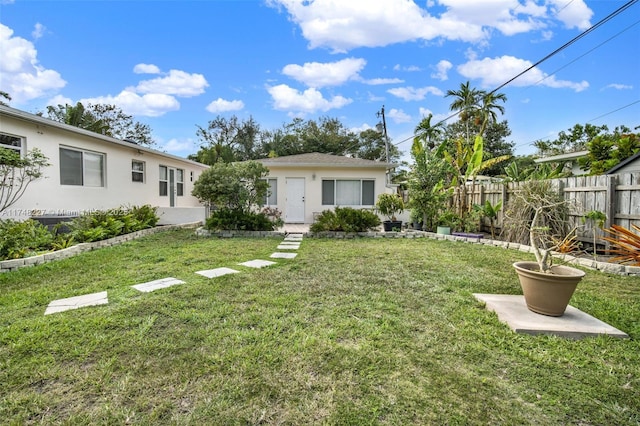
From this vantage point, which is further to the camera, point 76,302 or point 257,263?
point 257,263

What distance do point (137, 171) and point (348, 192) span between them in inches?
329

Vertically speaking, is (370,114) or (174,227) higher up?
(370,114)

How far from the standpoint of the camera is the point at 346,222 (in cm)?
956

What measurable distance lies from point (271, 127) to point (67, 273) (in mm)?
28067

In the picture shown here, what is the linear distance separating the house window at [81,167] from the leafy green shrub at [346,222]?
7.06m

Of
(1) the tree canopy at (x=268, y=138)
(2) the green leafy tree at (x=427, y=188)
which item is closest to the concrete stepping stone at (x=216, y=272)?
(2) the green leafy tree at (x=427, y=188)

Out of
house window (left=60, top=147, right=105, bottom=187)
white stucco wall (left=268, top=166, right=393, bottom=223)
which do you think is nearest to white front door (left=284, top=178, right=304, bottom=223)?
white stucco wall (left=268, top=166, right=393, bottom=223)

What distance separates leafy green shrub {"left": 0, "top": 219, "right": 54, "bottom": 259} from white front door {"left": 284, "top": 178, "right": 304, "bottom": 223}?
777cm

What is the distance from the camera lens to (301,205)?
13.0 m

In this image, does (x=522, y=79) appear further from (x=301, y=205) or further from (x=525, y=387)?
(x=525, y=387)

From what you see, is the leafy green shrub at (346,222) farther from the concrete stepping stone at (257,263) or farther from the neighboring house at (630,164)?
the neighboring house at (630,164)

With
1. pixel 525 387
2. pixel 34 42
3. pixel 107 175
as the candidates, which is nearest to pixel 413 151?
pixel 525 387

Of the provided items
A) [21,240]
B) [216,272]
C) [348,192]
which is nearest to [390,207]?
[348,192]

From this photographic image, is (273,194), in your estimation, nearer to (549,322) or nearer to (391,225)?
(391,225)
